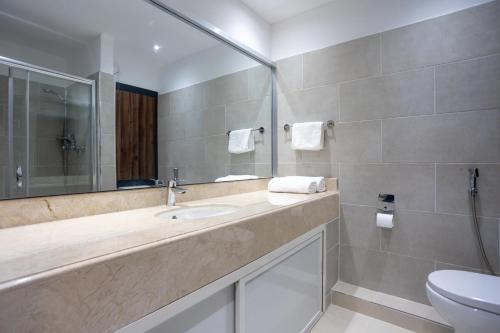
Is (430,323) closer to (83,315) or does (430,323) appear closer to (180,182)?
(180,182)

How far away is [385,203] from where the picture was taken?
185 centimetres

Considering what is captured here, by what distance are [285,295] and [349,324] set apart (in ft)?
2.38

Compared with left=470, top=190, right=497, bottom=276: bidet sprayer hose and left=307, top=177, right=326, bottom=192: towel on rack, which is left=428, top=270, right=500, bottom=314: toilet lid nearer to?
left=470, top=190, right=497, bottom=276: bidet sprayer hose

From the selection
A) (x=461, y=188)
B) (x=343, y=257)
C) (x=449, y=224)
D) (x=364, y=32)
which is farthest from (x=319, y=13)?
(x=343, y=257)

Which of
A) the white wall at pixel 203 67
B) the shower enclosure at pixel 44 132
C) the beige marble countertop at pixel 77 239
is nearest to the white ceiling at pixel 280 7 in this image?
the white wall at pixel 203 67

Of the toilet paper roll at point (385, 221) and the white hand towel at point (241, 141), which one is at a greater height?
the white hand towel at point (241, 141)

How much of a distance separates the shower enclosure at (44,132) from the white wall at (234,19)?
0.80 m

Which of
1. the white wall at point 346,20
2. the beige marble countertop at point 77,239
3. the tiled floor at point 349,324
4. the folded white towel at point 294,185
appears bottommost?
the tiled floor at point 349,324

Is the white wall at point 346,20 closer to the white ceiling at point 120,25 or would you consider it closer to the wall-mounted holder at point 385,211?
the white ceiling at point 120,25

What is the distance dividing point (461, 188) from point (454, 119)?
1.41 feet

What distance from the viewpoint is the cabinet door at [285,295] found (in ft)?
3.66

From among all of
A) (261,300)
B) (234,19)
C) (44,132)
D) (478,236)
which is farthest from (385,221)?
(44,132)

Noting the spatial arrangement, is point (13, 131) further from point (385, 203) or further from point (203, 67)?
point (385, 203)

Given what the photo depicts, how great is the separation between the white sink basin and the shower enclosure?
386mm
